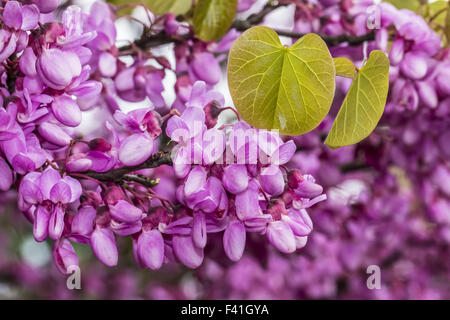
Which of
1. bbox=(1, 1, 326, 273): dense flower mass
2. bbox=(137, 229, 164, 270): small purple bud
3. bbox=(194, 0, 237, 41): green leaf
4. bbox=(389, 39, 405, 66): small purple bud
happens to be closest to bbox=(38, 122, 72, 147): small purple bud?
Answer: bbox=(1, 1, 326, 273): dense flower mass

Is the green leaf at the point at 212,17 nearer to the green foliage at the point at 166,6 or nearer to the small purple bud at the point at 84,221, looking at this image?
the green foliage at the point at 166,6

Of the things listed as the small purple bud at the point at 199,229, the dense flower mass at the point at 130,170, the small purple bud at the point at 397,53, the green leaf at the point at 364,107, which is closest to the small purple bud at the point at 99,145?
the dense flower mass at the point at 130,170

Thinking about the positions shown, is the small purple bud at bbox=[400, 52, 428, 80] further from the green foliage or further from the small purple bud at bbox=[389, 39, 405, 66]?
the green foliage

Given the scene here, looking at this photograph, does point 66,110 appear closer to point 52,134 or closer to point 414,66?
point 52,134

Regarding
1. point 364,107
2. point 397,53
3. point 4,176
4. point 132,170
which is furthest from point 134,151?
point 397,53

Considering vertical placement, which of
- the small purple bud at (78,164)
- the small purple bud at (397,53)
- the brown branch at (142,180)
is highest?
the small purple bud at (397,53)

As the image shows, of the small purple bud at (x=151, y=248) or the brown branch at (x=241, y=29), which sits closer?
the small purple bud at (x=151, y=248)
